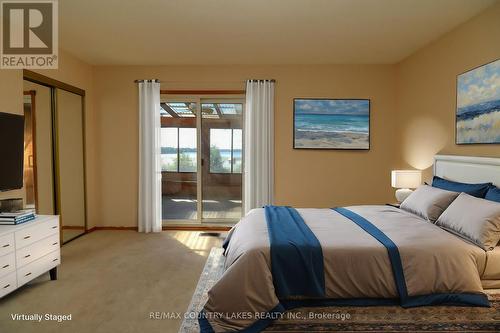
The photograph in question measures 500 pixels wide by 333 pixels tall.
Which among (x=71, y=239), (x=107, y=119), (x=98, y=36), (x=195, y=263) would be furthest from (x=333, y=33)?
(x=71, y=239)

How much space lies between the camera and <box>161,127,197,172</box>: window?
5.21 m

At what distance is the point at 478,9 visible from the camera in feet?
9.95


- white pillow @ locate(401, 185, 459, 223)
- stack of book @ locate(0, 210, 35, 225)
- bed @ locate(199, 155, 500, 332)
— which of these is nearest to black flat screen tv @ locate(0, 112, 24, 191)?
stack of book @ locate(0, 210, 35, 225)

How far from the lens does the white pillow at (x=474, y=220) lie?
2.38m

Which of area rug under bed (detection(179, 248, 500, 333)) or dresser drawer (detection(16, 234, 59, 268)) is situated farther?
dresser drawer (detection(16, 234, 59, 268))

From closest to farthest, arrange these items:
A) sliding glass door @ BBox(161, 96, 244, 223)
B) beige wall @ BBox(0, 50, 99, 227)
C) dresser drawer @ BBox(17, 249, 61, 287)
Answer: dresser drawer @ BBox(17, 249, 61, 287), beige wall @ BBox(0, 50, 99, 227), sliding glass door @ BBox(161, 96, 244, 223)

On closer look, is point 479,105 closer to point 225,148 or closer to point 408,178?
point 408,178

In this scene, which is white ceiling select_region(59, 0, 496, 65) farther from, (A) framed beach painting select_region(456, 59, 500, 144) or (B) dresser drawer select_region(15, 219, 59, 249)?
(B) dresser drawer select_region(15, 219, 59, 249)

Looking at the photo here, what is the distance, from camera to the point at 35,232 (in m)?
2.91

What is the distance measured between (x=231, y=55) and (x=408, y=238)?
3.23 metres

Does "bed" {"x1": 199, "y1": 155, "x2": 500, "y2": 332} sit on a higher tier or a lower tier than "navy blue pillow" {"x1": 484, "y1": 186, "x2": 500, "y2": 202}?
lower

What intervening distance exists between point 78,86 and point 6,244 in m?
2.77

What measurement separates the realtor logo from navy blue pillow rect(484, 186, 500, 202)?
416 centimetres

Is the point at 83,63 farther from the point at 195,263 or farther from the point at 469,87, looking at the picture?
the point at 469,87
